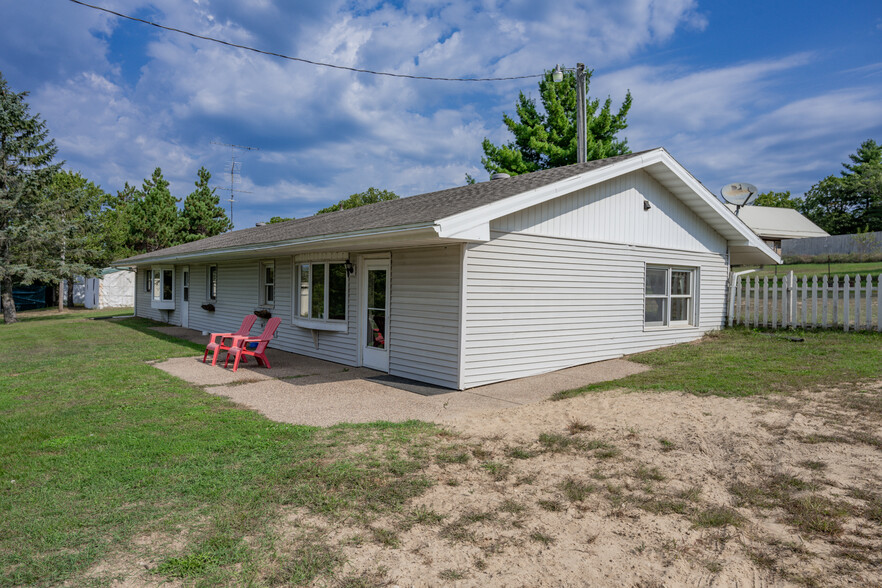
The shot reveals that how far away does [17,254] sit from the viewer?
2120cm

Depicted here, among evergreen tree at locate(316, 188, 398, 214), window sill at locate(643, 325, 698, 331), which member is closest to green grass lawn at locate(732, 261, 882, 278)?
window sill at locate(643, 325, 698, 331)

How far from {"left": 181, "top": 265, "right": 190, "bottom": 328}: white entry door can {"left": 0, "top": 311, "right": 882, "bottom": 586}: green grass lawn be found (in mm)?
9771

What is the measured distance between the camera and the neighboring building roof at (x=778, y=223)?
3634cm

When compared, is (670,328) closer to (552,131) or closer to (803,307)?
(803,307)

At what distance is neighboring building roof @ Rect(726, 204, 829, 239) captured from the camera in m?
36.3

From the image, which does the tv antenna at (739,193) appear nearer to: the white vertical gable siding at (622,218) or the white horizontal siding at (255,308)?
the white vertical gable siding at (622,218)

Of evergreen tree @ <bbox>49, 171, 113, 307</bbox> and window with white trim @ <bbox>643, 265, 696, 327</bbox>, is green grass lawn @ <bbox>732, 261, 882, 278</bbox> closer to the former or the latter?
window with white trim @ <bbox>643, 265, 696, 327</bbox>

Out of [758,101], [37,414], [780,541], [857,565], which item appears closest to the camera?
[857,565]

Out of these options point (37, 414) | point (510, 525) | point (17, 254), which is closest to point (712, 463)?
point (510, 525)

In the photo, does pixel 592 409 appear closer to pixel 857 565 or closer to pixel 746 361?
pixel 857 565

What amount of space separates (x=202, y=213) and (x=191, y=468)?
35899 mm

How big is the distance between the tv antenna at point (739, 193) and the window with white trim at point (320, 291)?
1035 cm

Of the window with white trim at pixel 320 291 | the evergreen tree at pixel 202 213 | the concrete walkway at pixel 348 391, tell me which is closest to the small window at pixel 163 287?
the concrete walkway at pixel 348 391

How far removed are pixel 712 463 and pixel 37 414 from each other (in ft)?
24.2
